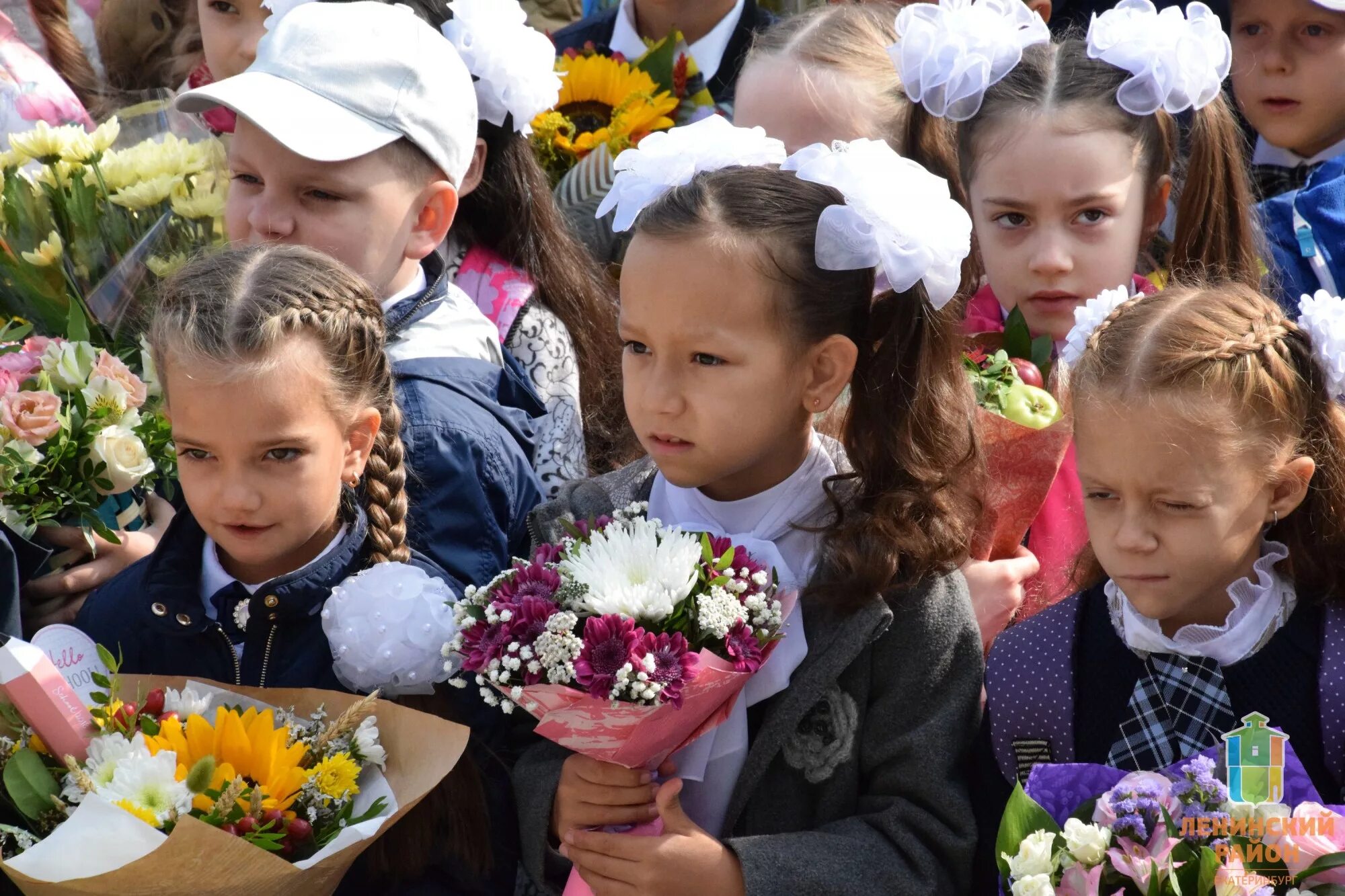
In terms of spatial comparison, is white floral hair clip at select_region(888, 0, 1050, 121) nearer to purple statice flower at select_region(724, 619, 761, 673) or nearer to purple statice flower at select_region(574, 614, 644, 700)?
purple statice flower at select_region(724, 619, 761, 673)

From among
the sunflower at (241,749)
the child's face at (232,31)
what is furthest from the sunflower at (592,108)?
the sunflower at (241,749)

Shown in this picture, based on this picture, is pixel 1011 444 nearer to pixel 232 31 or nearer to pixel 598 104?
pixel 598 104

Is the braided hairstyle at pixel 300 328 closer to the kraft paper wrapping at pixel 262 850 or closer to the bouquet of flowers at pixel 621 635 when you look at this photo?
the kraft paper wrapping at pixel 262 850

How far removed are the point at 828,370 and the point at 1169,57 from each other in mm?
1443

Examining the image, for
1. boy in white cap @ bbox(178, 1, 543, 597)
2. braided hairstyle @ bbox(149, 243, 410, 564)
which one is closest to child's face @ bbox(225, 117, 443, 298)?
boy in white cap @ bbox(178, 1, 543, 597)

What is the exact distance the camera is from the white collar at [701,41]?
183 inches

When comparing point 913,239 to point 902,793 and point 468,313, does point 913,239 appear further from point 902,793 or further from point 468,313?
point 468,313

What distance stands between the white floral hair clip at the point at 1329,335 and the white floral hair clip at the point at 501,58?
184 cm

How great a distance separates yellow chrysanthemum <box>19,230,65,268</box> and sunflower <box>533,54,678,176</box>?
1.47 m

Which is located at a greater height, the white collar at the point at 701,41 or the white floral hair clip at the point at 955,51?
the white floral hair clip at the point at 955,51

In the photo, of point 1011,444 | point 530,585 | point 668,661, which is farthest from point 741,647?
point 1011,444

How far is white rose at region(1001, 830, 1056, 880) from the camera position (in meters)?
2.03

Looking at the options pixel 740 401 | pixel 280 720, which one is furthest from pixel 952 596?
pixel 280 720

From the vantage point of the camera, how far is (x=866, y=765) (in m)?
A: 2.54
